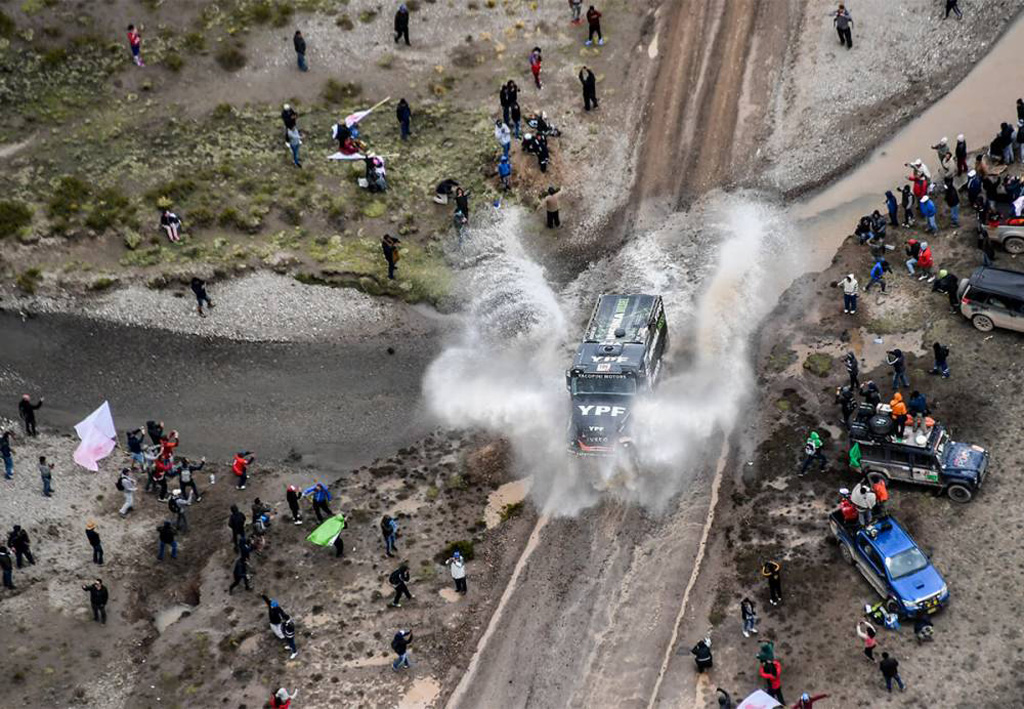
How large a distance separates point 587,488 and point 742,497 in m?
4.46

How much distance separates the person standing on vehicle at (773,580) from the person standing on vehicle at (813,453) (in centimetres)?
405

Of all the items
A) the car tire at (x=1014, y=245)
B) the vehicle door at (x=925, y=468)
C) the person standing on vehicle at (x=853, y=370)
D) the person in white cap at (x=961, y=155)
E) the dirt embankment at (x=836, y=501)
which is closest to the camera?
the dirt embankment at (x=836, y=501)

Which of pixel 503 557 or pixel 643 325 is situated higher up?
pixel 643 325

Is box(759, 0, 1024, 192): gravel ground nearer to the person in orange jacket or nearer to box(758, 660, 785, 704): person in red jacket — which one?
the person in orange jacket

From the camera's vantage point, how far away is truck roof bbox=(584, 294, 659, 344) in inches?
1719

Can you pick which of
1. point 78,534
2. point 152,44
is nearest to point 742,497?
point 78,534

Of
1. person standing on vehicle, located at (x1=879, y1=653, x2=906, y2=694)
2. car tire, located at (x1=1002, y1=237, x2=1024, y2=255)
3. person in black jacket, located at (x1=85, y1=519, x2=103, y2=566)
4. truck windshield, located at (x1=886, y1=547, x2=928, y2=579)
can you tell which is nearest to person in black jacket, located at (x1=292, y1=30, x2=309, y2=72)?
person in black jacket, located at (x1=85, y1=519, x2=103, y2=566)

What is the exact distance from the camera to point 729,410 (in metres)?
44.5

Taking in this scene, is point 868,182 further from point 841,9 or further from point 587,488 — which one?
point 587,488

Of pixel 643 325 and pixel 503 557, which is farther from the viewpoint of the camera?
pixel 643 325

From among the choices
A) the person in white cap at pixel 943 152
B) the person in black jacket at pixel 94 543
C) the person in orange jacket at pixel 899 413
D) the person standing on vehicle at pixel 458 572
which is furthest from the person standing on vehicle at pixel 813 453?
the person in black jacket at pixel 94 543

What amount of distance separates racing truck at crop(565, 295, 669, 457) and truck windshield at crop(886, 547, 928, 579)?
887 centimetres

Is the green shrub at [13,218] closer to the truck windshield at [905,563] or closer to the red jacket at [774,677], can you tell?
the red jacket at [774,677]

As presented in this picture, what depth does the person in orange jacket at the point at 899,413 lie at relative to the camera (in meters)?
39.5
